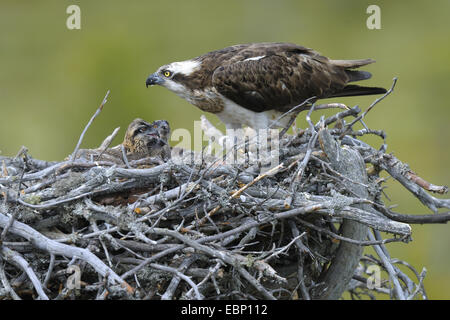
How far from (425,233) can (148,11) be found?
5.98 metres

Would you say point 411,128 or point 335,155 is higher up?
point 335,155

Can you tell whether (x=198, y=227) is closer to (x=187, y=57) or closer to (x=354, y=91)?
(x=354, y=91)

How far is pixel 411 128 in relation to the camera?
1088cm

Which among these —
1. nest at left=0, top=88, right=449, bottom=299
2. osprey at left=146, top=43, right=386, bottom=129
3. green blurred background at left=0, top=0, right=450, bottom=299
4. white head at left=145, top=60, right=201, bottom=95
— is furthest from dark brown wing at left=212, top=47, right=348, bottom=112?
green blurred background at left=0, top=0, right=450, bottom=299

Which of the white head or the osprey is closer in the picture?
the osprey

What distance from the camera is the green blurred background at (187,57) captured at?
10148 mm

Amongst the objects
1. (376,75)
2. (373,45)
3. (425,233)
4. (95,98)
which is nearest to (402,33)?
(373,45)

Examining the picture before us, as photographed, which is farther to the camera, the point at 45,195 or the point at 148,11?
the point at 148,11

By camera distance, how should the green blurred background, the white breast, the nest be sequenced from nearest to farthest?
1. the nest
2. the white breast
3. the green blurred background

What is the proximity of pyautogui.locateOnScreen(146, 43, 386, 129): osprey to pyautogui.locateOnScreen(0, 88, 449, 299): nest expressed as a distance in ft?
3.71

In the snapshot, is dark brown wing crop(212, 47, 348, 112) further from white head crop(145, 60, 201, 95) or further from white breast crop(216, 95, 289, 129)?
white head crop(145, 60, 201, 95)

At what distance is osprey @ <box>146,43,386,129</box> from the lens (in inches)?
218

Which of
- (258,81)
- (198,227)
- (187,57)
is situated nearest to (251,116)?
(258,81)

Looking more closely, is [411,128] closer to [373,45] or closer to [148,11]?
[373,45]
